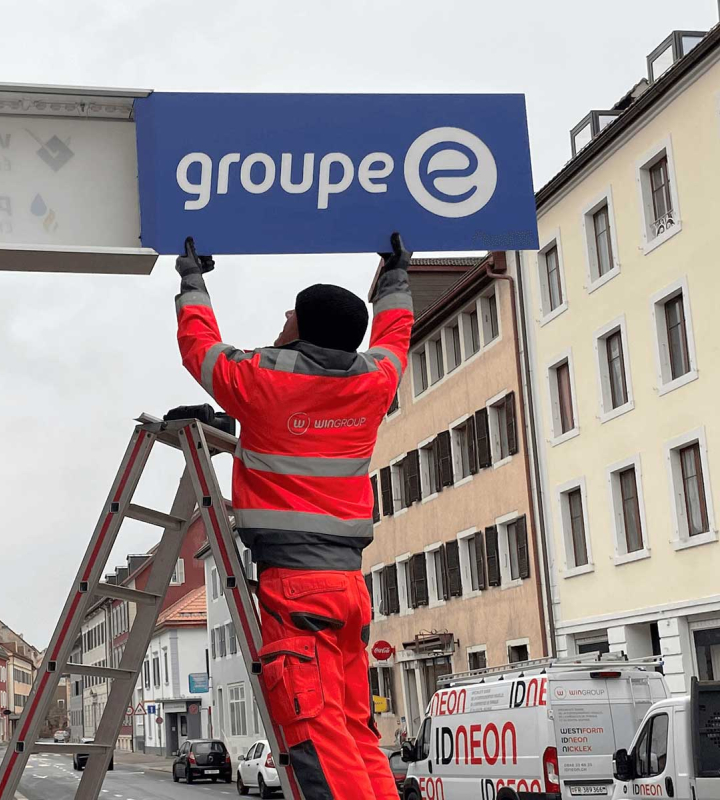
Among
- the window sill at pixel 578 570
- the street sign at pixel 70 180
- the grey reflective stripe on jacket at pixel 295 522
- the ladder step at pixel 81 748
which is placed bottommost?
the ladder step at pixel 81 748

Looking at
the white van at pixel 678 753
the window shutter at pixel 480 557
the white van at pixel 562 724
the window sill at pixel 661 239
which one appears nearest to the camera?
the white van at pixel 678 753

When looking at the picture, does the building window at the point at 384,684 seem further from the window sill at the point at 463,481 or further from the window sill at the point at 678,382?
the window sill at the point at 678,382

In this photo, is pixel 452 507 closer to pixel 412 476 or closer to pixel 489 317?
pixel 412 476

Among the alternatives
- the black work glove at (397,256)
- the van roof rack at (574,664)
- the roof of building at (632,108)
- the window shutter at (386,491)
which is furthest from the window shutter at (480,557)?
the black work glove at (397,256)

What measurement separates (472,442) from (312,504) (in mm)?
36017

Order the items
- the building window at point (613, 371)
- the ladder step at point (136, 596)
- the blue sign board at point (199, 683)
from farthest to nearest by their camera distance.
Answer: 1. the blue sign board at point (199, 683)
2. the building window at point (613, 371)
3. the ladder step at point (136, 596)

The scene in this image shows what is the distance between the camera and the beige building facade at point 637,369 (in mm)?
27297

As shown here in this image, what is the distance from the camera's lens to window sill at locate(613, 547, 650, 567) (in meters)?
29.6

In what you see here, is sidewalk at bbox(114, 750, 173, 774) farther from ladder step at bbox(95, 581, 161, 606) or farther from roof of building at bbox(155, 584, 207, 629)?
ladder step at bbox(95, 581, 161, 606)

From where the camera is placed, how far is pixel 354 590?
4137mm

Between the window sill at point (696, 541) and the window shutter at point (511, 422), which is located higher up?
the window shutter at point (511, 422)

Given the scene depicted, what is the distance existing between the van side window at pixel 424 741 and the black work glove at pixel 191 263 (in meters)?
17.5

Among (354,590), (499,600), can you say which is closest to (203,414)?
(354,590)

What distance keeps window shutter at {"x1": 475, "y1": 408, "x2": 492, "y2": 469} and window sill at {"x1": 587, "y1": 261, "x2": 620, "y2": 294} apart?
7513 mm
